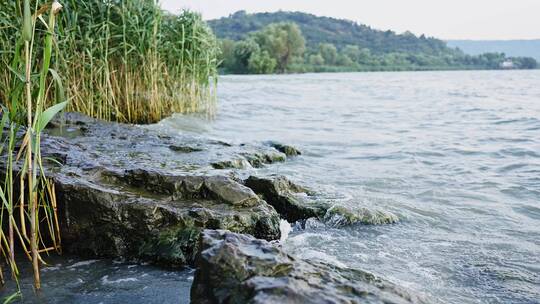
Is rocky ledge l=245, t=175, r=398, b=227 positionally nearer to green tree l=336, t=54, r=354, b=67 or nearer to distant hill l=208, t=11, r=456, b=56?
green tree l=336, t=54, r=354, b=67

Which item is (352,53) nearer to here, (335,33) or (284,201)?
(335,33)

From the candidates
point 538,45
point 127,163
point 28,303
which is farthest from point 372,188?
point 538,45

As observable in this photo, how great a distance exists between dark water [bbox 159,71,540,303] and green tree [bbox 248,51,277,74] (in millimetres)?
37464

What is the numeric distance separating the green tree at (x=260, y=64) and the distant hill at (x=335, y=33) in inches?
1375

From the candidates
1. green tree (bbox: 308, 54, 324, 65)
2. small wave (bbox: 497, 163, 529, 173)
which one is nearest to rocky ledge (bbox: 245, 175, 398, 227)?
small wave (bbox: 497, 163, 529, 173)

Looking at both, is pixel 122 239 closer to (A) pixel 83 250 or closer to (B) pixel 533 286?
(A) pixel 83 250

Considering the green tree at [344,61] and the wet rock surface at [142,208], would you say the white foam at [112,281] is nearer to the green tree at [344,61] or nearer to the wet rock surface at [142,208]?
the wet rock surface at [142,208]

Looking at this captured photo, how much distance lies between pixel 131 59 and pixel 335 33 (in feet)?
356

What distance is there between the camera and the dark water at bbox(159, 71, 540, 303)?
3643 millimetres

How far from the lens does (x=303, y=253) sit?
12.7 feet

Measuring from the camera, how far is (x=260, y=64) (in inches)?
2093

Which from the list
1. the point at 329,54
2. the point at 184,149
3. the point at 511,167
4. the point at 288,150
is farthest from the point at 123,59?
the point at 329,54

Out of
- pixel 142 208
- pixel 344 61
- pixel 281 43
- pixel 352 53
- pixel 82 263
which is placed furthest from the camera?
pixel 352 53

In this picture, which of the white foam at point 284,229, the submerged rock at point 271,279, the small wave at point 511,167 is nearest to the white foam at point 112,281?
the submerged rock at point 271,279
